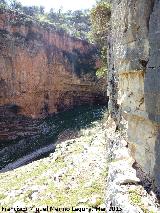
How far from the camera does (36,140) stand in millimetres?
27750

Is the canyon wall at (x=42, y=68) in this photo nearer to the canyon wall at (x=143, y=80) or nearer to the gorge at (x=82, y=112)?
the gorge at (x=82, y=112)

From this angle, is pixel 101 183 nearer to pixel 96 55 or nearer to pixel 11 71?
pixel 11 71

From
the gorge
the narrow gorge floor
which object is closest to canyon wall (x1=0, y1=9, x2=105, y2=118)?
the gorge

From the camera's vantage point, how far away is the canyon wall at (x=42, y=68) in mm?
28750

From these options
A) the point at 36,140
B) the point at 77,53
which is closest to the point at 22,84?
the point at 36,140

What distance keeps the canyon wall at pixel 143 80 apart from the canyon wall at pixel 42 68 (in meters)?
22.2

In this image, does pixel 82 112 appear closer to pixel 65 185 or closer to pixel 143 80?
pixel 65 185

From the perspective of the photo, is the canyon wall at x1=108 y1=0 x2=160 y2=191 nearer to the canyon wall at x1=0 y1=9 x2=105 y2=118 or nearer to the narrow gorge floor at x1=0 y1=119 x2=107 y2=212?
the narrow gorge floor at x1=0 y1=119 x2=107 y2=212

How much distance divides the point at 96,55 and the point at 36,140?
12.3 m

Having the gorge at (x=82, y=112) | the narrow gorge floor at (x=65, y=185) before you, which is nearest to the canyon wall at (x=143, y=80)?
the gorge at (x=82, y=112)

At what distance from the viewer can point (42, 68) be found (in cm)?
3081

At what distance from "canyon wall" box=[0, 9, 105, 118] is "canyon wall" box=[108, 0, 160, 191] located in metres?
22.2

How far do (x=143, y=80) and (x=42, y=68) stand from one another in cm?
2511

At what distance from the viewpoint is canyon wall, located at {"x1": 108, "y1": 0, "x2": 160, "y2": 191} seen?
221 inches
